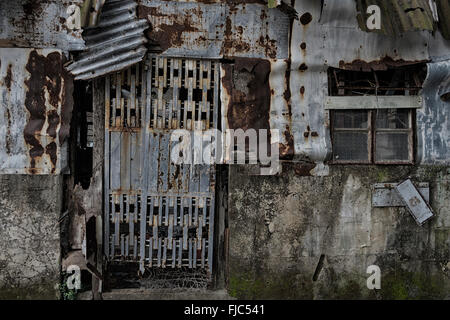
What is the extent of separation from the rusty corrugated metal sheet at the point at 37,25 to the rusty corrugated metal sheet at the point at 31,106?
0.43ft

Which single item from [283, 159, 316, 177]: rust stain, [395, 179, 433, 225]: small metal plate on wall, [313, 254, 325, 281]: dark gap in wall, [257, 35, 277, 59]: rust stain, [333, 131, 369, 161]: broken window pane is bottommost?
[313, 254, 325, 281]: dark gap in wall

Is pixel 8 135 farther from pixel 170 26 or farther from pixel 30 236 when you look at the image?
pixel 170 26

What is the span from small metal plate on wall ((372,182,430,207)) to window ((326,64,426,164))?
0.35 meters

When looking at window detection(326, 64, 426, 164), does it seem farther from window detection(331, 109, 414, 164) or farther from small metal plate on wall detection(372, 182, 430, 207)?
small metal plate on wall detection(372, 182, 430, 207)

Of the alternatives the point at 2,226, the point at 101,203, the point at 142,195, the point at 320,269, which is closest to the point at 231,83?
the point at 142,195

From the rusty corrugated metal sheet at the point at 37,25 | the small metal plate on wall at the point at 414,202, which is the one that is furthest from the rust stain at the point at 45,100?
the small metal plate on wall at the point at 414,202

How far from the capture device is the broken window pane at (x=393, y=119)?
527 centimetres

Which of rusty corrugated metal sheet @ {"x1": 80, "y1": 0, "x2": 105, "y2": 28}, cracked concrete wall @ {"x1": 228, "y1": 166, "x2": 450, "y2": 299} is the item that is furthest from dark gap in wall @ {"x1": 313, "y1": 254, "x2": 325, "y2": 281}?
rusty corrugated metal sheet @ {"x1": 80, "y1": 0, "x2": 105, "y2": 28}

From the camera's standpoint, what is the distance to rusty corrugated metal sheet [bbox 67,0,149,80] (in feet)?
15.5

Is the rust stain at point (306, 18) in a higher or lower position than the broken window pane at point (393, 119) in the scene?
higher

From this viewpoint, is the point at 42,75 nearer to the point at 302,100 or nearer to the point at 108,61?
the point at 108,61

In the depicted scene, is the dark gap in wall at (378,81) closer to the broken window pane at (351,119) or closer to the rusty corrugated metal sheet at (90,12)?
the broken window pane at (351,119)

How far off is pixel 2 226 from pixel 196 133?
9.89ft

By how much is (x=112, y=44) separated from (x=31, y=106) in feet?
4.61
